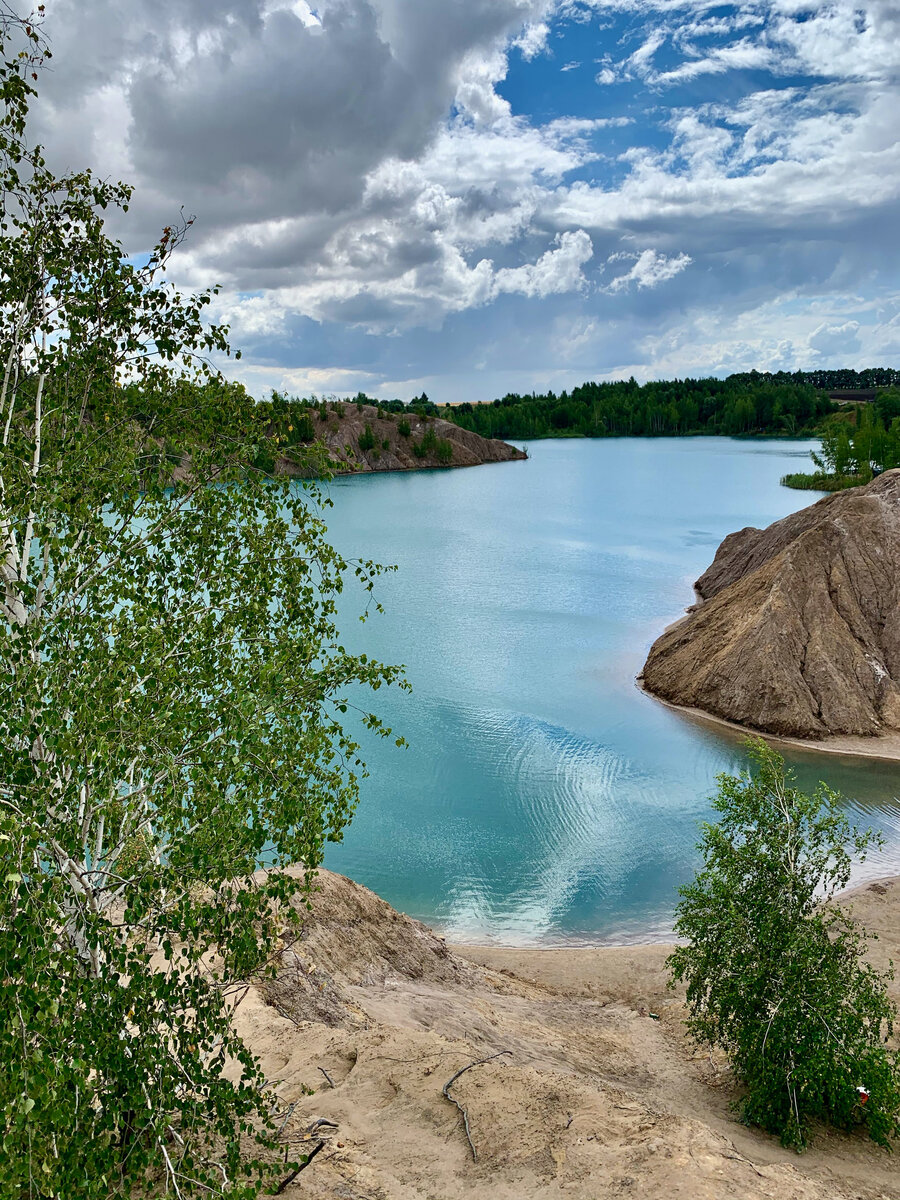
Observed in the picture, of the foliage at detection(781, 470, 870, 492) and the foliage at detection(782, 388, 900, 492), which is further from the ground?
the foliage at detection(782, 388, 900, 492)

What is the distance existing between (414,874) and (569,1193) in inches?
479

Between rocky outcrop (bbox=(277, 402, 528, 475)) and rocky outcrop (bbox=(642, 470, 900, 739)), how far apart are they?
107325 mm

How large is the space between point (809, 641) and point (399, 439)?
412ft

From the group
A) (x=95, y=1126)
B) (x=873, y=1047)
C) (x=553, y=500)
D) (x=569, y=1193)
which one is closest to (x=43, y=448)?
(x=95, y=1126)

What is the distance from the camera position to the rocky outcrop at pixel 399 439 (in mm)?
141000

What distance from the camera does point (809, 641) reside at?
94.4ft

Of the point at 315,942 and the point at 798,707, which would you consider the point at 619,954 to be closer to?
the point at 315,942

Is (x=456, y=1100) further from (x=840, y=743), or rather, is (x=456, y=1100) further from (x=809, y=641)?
(x=809, y=641)

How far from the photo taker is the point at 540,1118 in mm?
8945

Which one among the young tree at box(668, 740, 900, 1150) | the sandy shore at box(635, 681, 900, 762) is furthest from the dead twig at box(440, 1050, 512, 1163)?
the sandy shore at box(635, 681, 900, 762)

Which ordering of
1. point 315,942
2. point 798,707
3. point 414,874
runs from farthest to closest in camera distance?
point 798,707 → point 414,874 → point 315,942

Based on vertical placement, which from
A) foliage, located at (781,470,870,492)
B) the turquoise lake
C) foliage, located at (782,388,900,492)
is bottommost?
the turquoise lake

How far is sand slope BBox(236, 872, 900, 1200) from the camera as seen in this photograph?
7.93 metres

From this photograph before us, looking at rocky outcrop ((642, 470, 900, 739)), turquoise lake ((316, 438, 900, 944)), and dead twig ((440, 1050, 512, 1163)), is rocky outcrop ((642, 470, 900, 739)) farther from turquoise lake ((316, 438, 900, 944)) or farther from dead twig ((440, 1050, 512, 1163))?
dead twig ((440, 1050, 512, 1163))
